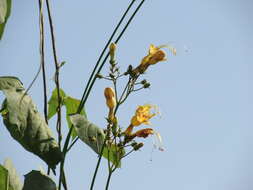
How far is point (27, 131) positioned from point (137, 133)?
0.62 metres

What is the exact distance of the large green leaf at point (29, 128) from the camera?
1.52 meters

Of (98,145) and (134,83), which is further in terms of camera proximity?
(134,83)

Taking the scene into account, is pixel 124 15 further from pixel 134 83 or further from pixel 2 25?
pixel 2 25

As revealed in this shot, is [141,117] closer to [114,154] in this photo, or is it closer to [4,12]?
[114,154]

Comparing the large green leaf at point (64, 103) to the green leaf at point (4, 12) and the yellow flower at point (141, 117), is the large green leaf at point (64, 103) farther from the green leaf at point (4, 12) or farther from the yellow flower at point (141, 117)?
the green leaf at point (4, 12)

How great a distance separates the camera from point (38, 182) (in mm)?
1611

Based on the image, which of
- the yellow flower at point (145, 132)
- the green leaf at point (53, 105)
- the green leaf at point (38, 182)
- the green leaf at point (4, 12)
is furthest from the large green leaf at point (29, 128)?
the yellow flower at point (145, 132)

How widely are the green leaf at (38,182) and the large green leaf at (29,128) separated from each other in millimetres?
114

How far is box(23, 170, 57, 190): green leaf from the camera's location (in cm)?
160

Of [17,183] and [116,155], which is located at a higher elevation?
[116,155]

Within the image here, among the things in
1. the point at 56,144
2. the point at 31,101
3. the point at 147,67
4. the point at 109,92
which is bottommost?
the point at 56,144

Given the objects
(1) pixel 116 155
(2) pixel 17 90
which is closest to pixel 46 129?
(2) pixel 17 90

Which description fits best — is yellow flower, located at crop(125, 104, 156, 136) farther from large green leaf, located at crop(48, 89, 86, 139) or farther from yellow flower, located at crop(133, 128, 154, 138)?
large green leaf, located at crop(48, 89, 86, 139)

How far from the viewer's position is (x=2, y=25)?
1673 mm
